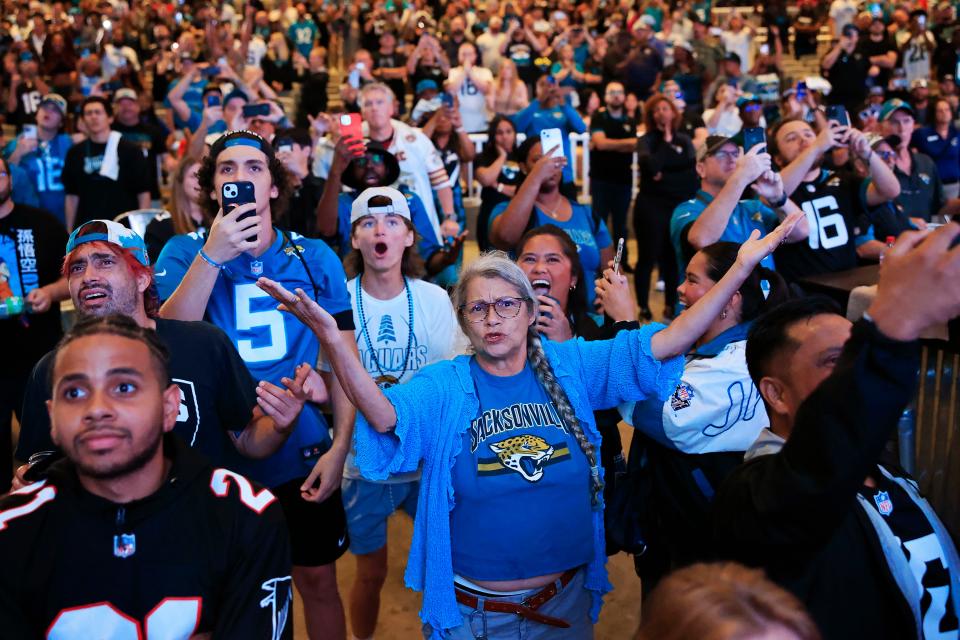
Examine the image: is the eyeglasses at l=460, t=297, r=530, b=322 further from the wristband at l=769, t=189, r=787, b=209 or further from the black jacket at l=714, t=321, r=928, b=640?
the wristband at l=769, t=189, r=787, b=209

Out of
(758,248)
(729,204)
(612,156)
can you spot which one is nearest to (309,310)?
(758,248)

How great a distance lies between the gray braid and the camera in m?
2.75

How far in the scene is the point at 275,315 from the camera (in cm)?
326

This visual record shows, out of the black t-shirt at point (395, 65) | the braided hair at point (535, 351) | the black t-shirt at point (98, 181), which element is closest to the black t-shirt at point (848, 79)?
the black t-shirt at point (395, 65)

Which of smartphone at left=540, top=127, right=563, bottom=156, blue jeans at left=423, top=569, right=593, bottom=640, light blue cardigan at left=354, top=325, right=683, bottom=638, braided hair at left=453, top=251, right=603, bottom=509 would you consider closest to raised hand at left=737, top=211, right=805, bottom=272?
light blue cardigan at left=354, top=325, right=683, bottom=638

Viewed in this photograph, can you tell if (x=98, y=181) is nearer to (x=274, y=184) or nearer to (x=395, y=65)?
(x=274, y=184)

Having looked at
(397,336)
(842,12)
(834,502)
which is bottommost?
(834,502)

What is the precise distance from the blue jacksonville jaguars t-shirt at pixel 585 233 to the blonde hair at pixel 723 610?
3.21m

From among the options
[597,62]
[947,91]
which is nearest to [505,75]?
[597,62]

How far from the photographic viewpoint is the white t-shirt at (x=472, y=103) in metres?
11.1

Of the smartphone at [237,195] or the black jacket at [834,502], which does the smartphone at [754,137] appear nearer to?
the smartphone at [237,195]

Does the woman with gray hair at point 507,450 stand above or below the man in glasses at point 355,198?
below

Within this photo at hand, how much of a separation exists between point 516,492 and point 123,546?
3.44 ft

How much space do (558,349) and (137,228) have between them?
379 cm
